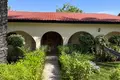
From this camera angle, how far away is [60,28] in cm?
2223

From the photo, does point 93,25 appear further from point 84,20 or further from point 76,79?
point 76,79

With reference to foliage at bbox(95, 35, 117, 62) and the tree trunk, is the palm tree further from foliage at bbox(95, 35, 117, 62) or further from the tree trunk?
foliage at bbox(95, 35, 117, 62)

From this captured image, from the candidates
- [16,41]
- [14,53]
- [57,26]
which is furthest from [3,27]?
[57,26]

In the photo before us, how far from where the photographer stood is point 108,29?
2270 centimetres

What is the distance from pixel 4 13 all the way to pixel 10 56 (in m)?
7.32

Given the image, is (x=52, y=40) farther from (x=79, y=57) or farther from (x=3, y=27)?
(x=3, y=27)

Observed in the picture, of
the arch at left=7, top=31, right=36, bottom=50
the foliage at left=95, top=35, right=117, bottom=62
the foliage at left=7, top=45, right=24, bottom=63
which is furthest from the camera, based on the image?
the arch at left=7, top=31, right=36, bottom=50

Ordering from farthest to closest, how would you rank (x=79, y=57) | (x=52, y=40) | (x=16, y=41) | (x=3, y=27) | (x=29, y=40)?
1. (x=52, y=40)
2. (x=29, y=40)
3. (x=16, y=41)
4. (x=79, y=57)
5. (x=3, y=27)

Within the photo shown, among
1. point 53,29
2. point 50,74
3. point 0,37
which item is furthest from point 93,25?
point 0,37

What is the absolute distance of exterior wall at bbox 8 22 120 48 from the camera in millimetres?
21906

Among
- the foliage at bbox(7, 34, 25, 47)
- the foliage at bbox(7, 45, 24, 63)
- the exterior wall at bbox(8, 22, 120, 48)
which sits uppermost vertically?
the exterior wall at bbox(8, 22, 120, 48)

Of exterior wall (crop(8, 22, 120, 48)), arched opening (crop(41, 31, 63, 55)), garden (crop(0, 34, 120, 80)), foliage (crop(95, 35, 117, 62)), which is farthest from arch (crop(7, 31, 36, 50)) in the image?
foliage (crop(95, 35, 117, 62))

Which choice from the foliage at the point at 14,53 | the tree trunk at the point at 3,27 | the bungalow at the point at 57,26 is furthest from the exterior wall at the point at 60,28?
the tree trunk at the point at 3,27

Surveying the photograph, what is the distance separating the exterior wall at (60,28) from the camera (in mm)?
21906
